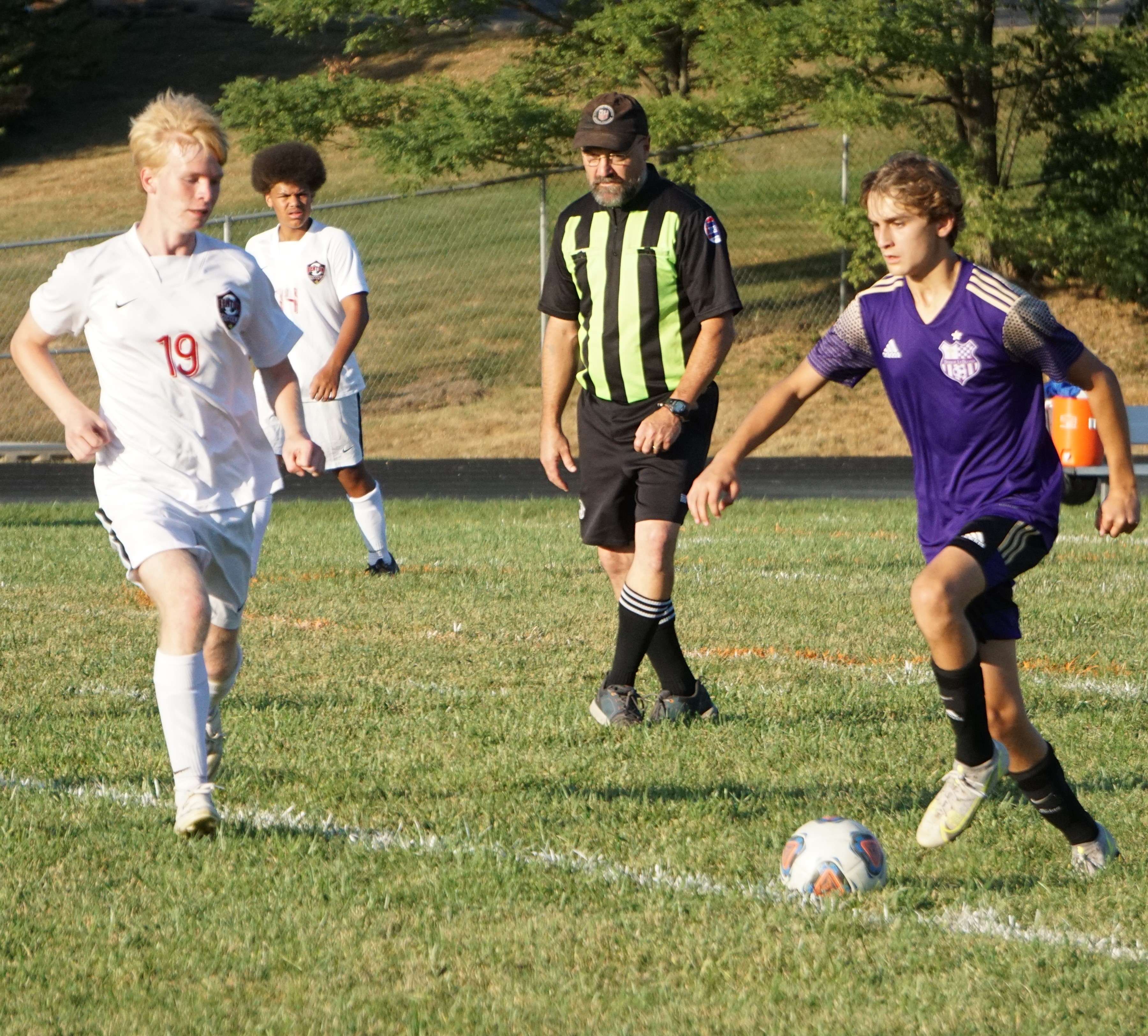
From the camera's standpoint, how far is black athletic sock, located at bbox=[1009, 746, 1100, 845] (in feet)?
14.1

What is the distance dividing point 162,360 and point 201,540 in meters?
0.53

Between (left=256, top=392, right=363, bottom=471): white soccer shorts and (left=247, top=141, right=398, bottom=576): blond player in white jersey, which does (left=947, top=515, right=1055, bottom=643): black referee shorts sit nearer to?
(left=247, top=141, right=398, bottom=576): blond player in white jersey

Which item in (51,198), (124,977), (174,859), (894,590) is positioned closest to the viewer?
(124,977)

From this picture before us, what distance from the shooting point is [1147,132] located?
22.0m

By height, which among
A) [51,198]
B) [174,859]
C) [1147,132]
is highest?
[174,859]

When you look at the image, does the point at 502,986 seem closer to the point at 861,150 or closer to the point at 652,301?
the point at 652,301

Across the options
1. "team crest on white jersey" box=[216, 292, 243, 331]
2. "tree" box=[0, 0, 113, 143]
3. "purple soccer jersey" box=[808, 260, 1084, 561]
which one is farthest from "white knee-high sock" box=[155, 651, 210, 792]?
"tree" box=[0, 0, 113, 143]

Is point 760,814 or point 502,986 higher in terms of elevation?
point 502,986

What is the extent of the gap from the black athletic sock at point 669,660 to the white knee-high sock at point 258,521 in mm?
1622

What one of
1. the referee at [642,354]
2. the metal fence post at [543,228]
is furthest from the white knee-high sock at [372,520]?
the metal fence post at [543,228]

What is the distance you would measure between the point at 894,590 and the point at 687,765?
14.5 feet

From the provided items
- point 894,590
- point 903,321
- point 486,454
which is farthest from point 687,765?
point 486,454

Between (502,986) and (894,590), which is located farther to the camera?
(894,590)

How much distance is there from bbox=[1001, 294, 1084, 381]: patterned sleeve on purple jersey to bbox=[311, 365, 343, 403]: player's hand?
5.28 meters
